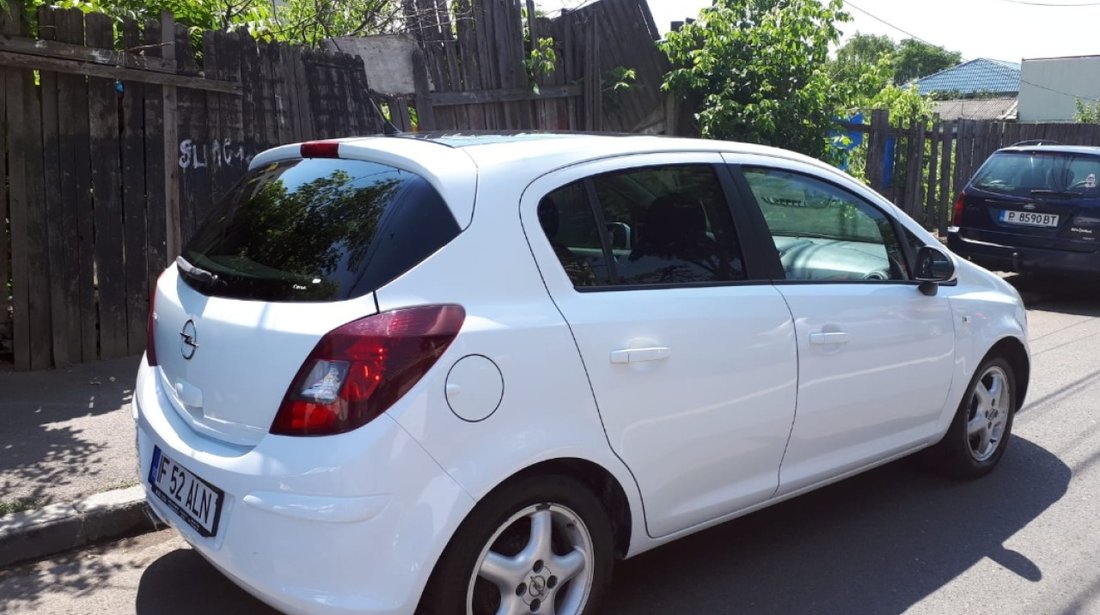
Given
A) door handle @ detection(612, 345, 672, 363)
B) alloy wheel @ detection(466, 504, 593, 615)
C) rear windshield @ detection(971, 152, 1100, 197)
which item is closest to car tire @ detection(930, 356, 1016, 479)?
door handle @ detection(612, 345, 672, 363)

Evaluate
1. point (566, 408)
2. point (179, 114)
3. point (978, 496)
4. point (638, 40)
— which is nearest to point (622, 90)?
point (638, 40)

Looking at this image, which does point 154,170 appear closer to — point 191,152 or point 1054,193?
point 191,152

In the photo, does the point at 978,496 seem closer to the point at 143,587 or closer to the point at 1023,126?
the point at 143,587

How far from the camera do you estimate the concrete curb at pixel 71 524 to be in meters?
3.73

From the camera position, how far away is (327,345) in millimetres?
2615

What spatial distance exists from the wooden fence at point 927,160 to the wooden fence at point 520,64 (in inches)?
184

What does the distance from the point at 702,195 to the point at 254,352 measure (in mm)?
1757

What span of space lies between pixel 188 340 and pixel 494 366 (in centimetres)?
104

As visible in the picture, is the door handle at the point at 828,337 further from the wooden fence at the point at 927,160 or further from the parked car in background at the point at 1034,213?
the wooden fence at the point at 927,160

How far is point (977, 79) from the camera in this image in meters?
61.0

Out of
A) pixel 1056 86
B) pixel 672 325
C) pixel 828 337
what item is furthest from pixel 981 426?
pixel 1056 86

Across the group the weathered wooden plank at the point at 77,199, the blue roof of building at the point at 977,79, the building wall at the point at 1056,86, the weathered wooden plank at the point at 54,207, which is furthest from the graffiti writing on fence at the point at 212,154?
the blue roof of building at the point at 977,79

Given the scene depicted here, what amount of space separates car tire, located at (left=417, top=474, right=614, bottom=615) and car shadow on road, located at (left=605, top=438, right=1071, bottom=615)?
1.59 ft

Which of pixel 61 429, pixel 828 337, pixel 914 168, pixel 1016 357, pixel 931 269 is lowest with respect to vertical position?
pixel 61 429
